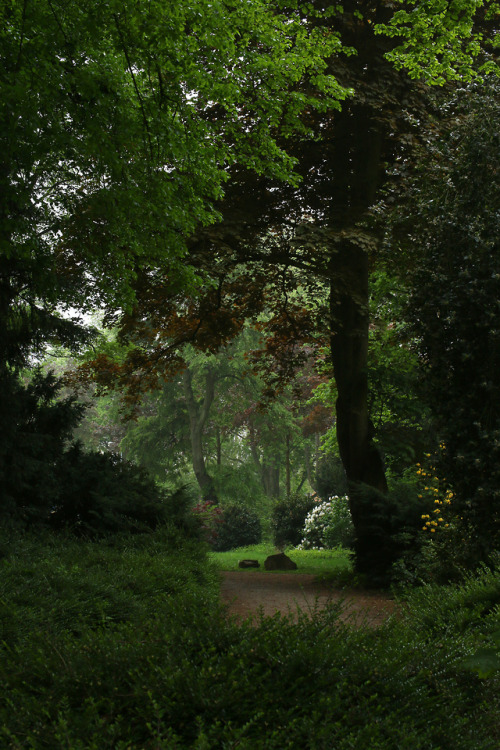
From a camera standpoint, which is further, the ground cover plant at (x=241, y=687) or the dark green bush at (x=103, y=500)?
the dark green bush at (x=103, y=500)

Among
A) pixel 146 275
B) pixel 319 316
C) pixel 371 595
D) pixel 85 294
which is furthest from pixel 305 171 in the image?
pixel 371 595

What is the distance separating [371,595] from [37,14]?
8779mm

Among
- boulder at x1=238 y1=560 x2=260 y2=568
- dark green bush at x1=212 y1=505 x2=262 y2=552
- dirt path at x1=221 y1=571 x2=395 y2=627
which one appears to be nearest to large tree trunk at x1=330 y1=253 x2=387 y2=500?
dirt path at x1=221 y1=571 x2=395 y2=627

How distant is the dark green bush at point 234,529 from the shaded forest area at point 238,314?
35.9 feet

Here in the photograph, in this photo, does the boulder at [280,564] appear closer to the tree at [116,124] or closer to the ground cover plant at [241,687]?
the tree at [116,124]

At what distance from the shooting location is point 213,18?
23.5 feet

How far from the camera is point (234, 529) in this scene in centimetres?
2375

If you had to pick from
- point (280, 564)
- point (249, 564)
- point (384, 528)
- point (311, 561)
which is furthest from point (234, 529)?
point (384, 528)

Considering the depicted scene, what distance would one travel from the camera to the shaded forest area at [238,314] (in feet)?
11.2

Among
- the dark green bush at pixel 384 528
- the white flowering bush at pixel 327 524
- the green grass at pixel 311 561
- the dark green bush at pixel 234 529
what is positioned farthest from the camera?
the dark green bush at pixel 234 529

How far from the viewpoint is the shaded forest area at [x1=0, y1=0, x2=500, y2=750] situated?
134 inches

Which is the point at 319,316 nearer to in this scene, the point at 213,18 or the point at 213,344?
the point at 213,344

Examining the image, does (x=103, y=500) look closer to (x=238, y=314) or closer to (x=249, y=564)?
(x=238, y=314)

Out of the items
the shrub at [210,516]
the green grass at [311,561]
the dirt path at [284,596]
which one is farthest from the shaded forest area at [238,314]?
the shrub at [210,516]
